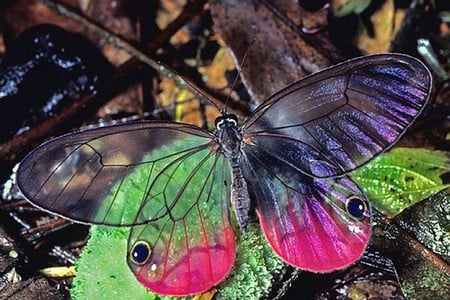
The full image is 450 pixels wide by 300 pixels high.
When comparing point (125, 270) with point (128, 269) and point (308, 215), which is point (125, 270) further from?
point (308, 215)

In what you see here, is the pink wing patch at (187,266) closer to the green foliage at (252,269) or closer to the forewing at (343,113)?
the green foliage at (252,269)

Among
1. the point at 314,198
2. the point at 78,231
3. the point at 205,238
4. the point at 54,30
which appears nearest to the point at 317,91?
the point at 314,198

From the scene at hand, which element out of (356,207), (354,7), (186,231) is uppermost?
(354,7)

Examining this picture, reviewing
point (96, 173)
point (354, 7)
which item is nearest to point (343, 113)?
point (96, 173)

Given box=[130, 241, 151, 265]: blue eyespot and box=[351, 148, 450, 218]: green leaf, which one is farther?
box=[351, 148, 450, 218]: green leaf

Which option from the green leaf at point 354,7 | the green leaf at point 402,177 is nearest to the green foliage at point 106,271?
the green leaf at point 402,177

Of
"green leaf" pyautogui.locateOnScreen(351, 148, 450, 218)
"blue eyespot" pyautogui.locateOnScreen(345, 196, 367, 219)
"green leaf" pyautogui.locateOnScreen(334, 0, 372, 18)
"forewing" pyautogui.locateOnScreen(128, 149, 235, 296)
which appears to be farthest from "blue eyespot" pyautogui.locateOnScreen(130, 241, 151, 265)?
"green leaf" pyautogui.locateOnScreen(334, 0, 372, 18)

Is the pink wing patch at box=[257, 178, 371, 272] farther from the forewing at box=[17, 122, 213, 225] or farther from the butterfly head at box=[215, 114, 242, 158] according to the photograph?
the forewing at box=[17, 122, 213, 225]

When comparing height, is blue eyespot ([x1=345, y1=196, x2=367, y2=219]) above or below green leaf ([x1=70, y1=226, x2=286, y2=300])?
below
